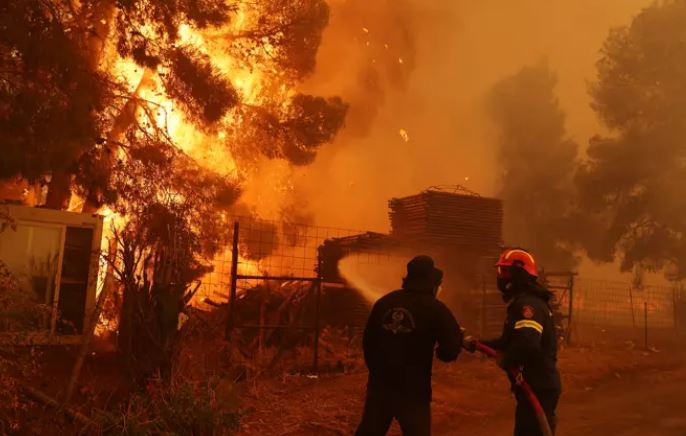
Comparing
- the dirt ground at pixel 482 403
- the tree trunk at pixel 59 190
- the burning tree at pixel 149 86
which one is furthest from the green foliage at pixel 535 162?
the tree trunk at pixel 59 190

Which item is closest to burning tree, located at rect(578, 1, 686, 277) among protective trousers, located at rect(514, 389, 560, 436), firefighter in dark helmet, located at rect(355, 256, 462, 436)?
protective trousers, located at rect(514, 389, 560, 436)

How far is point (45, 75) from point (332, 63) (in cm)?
1895

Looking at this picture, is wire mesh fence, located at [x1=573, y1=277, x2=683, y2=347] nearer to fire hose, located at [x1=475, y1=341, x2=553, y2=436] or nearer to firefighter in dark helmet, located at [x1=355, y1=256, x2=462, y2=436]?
fire hose, located at [x1=475, y1=341, x2=553, y2=436]

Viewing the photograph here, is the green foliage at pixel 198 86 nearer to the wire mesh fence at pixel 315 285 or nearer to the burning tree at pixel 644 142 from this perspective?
the wire mesh fence at pixel 315 285

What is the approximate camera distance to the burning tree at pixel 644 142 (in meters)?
22.4

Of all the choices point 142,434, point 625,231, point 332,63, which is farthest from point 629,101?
point 142,434

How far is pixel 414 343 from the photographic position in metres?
4.23

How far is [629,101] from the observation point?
78.4 ft

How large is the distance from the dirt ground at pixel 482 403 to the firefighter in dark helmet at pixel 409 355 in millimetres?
2950

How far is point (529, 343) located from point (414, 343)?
82 centimetres

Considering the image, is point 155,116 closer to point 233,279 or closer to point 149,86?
point 149,86

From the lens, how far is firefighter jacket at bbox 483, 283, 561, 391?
426cm

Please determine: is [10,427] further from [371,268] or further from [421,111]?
[421,111]

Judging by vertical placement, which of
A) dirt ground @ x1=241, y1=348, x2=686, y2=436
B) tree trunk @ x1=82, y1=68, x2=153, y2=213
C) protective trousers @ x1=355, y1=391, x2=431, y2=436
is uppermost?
tree trunk @ x1=82, y1=68, x2=153, y2=213
